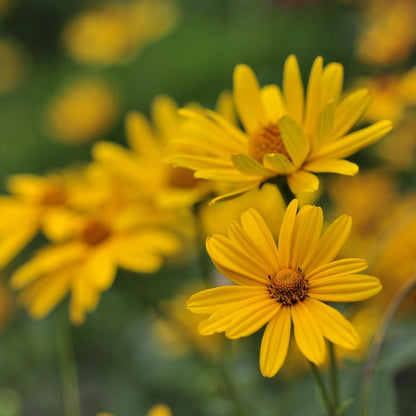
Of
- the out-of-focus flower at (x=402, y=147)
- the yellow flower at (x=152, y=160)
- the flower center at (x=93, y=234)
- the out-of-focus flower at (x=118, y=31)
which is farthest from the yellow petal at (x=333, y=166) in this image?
the out-of-focus flower at (x=118, y=31)

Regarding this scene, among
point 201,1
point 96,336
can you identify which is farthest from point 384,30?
point 201,1

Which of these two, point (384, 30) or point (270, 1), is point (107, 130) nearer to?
point (270, 1)

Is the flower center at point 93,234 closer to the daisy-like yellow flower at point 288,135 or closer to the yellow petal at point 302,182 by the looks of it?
the daisy-like yellow flower at point 288,135

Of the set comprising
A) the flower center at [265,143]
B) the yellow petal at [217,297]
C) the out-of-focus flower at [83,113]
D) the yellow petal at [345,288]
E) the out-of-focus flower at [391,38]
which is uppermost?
the out-of-focus flower at [83,113]

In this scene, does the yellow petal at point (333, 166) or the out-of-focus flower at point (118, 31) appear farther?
the out-of-focus flower at point (118, 31)

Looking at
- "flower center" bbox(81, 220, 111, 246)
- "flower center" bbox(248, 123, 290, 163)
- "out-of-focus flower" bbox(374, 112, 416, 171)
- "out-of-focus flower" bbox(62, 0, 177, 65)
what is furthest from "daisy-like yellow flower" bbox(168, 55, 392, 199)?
"out-of-focus flower" bbox(62, 0, 177, 65)
